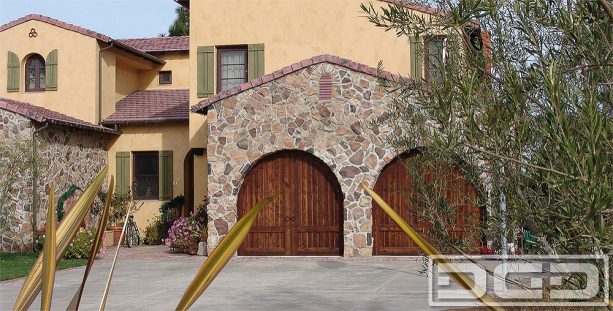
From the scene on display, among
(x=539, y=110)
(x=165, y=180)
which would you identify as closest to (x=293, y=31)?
(x=165, y=180)

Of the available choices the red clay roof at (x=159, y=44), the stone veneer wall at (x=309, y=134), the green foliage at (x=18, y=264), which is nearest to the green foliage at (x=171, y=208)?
the green foliage at (x=18, y=264)

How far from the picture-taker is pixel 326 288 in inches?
512

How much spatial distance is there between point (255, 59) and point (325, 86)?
11.1ft

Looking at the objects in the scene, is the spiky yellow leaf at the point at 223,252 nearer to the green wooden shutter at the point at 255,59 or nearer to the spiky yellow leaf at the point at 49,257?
the spiky yellow leaf at the point at 49,257

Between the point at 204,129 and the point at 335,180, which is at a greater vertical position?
the point at 204,129

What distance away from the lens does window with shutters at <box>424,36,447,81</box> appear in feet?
17.0

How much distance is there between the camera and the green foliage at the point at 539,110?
3264 millimetres

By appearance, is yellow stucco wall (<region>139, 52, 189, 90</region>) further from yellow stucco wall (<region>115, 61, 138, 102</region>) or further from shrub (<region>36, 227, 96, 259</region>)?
shrub (<region>36, 227, 96, 259</region>)

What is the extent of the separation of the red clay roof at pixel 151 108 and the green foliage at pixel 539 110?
61.2 feet

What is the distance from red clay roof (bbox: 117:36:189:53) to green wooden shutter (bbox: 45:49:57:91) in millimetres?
3900

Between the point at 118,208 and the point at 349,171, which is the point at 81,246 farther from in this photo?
the point at 349,171

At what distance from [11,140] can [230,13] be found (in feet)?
21.3

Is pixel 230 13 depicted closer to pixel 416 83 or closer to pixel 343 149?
pixel 343 149

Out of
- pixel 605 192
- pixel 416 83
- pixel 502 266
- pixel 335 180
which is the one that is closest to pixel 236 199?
pixel 335 180
